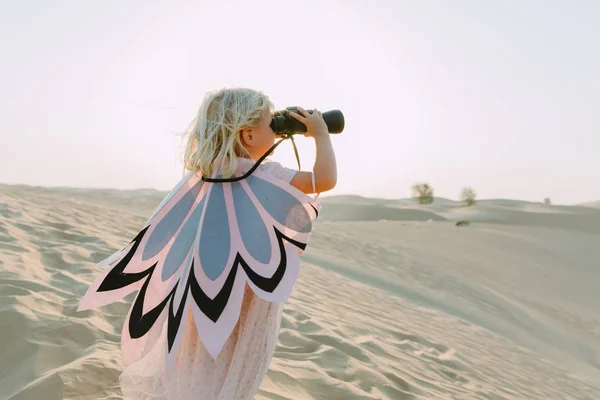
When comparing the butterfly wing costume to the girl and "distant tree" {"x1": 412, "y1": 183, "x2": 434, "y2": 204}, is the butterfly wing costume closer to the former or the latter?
the girl

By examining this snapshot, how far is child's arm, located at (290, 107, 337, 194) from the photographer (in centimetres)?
206

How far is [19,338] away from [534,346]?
726 cm

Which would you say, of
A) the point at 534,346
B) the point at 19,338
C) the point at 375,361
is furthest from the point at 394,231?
the point at 19,338

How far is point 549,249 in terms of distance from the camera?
18047 millimetres

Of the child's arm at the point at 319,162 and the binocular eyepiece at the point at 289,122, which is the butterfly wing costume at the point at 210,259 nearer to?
the child's arm at the point at 319,162

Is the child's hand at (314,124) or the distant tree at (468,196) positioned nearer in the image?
the child's hand at (314,124)

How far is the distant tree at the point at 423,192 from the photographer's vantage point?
4122 cm

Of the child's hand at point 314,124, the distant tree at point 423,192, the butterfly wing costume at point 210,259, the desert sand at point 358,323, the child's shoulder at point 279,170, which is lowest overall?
the desert sand at point 358,323

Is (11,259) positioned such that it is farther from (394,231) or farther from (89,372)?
(394,231)

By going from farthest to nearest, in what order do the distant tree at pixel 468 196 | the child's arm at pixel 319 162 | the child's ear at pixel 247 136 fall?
the distant tree at pixel 468 196, the child's ear at pixel 247 136, the child's arm at pixel 319 162

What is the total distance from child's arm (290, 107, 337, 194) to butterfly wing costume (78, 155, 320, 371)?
0.20ft

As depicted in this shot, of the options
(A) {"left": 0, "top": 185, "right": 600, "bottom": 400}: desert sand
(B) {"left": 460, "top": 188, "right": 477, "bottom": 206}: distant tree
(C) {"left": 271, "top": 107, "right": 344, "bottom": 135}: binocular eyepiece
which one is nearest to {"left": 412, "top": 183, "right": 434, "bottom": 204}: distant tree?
(B) {"left": 460, "top": 188, "right": 477, "bottom": 206}: distant tree

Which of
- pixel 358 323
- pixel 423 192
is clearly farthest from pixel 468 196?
pixel 358 323

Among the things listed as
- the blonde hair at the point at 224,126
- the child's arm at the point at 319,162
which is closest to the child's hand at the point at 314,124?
the child's arm at the point at 319,162
